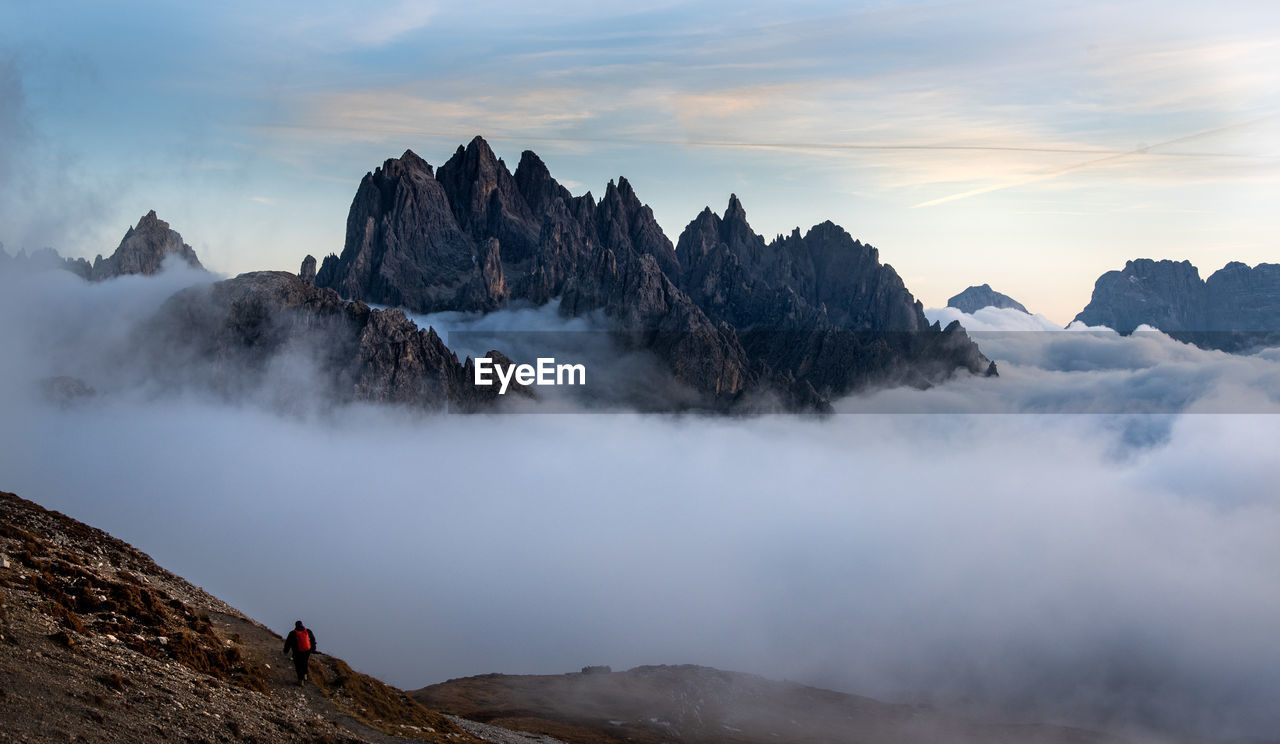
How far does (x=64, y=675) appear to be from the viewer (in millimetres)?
47625

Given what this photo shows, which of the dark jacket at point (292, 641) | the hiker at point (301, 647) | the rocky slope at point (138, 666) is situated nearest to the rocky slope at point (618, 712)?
the rocky slope at point (138, 666)

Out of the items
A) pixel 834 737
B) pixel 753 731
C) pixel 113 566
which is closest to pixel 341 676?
pixel 113 566

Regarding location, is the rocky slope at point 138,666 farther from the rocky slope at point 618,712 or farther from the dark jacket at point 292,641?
the rocky slope at point 618,712

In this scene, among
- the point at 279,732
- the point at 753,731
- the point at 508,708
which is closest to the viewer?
the point at 279,732

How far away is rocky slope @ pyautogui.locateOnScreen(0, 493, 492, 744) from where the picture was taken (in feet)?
151

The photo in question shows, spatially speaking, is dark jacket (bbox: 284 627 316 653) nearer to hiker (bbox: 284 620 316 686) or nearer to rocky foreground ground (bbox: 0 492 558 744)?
hiker (bbox: 284 620 316 686)

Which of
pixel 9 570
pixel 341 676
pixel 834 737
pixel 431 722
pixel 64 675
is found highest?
pixel 9 570

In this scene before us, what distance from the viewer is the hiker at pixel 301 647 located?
206 ft

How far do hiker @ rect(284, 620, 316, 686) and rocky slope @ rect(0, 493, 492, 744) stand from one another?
1113 mm

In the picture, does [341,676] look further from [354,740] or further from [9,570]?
[9,570]

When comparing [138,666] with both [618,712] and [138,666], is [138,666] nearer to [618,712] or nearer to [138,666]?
[138,666]

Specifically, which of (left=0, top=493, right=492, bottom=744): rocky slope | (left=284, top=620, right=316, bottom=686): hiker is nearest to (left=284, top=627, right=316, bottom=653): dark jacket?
(left=284, top=620, right=316, bottom=686): hiker

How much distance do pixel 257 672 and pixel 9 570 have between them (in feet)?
50.7

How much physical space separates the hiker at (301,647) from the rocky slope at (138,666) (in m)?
1.11
